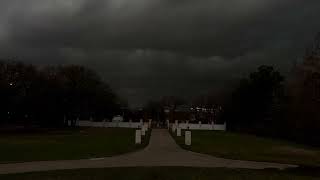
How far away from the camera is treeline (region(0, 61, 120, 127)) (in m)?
91.4

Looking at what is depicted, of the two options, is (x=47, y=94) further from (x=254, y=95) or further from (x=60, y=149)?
(x=60, y=149)

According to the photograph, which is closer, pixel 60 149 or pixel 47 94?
pixel 60 149

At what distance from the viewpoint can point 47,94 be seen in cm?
9312

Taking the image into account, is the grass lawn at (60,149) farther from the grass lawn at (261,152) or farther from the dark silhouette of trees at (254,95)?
the dark silhouette of trees at (254,95)

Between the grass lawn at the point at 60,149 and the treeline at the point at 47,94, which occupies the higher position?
the treeline at the point at 47,94

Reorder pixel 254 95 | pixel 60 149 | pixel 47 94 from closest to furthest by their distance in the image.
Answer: pixel 60 149
pixel 47 94
pixel 254 95

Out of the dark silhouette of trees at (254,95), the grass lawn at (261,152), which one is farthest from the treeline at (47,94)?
the grass lawn at (261,152)

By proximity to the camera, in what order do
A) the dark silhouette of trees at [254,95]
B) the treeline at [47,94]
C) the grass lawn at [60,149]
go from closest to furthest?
the grass lawn at [60,149]
the treeline at [47,94]
the dark silhouette of trees at [254,95]

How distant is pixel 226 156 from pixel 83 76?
3269 inches

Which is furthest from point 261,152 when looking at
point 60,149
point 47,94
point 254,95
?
point 254,95

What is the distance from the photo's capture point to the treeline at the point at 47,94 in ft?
300

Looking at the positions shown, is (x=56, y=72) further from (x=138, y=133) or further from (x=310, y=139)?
(x=310, y=139)

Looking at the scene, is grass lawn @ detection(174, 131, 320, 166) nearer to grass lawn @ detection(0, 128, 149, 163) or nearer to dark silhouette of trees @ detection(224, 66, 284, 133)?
grass lawn @ detection(0, 128, 149, 163)

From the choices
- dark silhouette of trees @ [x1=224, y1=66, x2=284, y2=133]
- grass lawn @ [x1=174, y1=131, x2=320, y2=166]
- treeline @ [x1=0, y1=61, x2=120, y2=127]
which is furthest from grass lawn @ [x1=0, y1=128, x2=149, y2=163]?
dark silhouette of trees @ [x1=224, y1=66, x2=284, y2=133]
